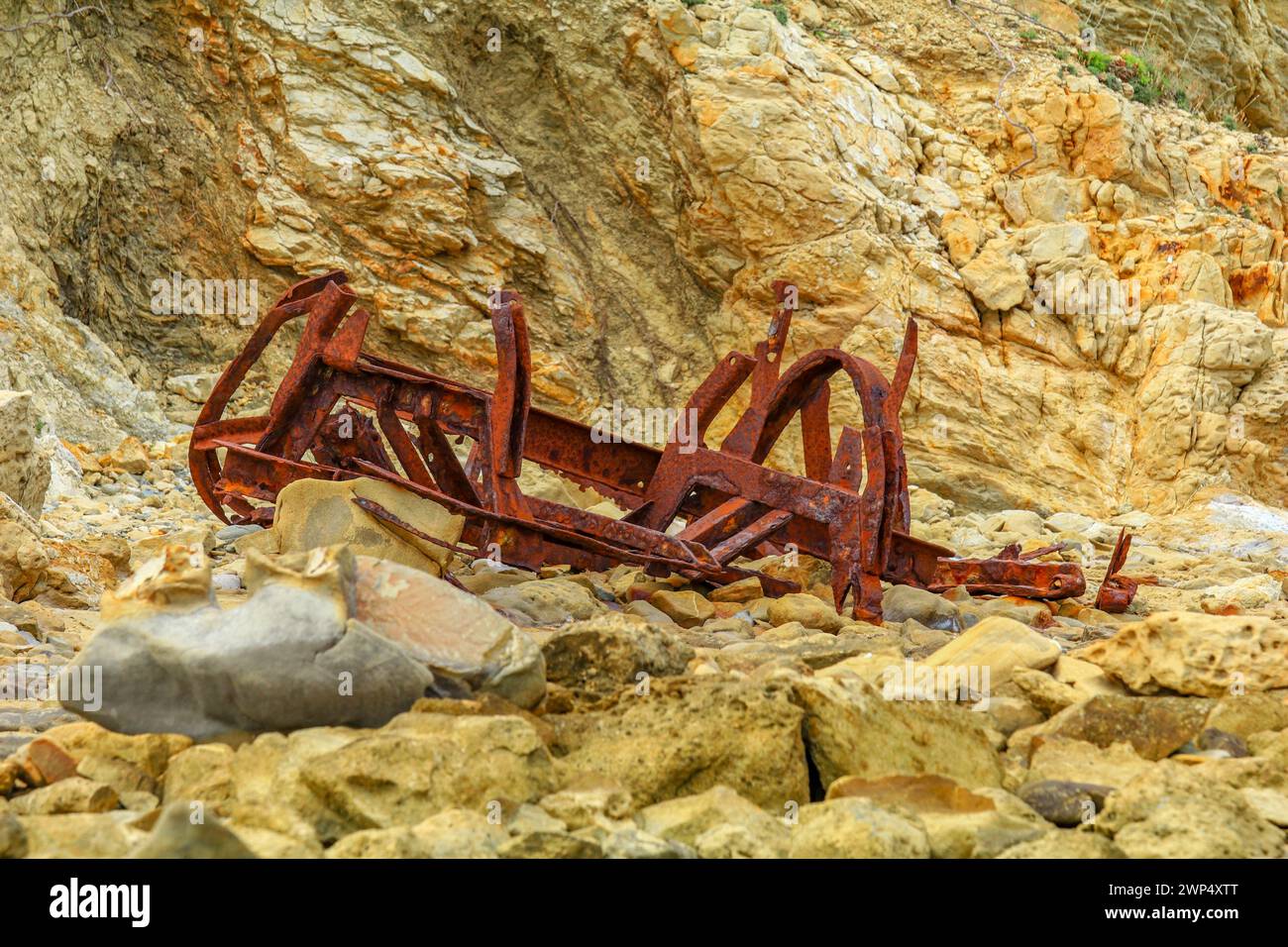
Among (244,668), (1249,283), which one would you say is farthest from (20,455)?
(1249,283)

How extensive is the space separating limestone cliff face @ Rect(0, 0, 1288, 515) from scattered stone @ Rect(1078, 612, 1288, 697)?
288 inches

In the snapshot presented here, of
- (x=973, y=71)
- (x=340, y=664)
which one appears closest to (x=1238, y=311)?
(x=973, y=71)

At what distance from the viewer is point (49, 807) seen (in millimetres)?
2555

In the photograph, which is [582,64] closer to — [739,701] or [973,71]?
[973,71]

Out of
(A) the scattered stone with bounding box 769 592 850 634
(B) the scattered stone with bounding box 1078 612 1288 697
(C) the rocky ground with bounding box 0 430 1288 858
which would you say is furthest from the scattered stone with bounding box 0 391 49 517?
(B) the scattered stone with bounding box 1078 612 1288 697

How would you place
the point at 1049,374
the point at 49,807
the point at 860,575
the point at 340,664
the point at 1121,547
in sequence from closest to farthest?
the point at 49,807 → the point at 340,664 → the point at 860,575 → the point at 1121,547 → the point at 1049,374

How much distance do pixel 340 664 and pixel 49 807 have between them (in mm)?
650

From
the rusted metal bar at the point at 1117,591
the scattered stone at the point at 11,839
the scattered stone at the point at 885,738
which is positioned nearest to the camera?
the scattered stone at the point at 11,839

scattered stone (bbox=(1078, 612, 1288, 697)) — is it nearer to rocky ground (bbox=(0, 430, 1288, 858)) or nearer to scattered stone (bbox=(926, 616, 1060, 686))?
rocky ground (bbox=(0, 430, 1288, 858))

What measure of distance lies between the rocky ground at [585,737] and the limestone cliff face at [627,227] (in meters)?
7.63

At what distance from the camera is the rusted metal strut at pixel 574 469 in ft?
17.3

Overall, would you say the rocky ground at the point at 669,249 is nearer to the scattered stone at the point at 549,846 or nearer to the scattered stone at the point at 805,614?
the scattered stone at the point at 805,614

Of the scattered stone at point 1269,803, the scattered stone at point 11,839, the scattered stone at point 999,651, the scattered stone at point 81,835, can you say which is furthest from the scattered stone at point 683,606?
the scattered stone at point 11,839

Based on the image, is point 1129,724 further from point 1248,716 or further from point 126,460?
point 126,460
